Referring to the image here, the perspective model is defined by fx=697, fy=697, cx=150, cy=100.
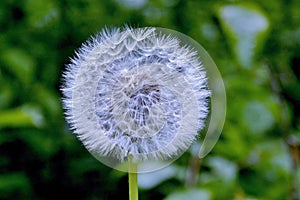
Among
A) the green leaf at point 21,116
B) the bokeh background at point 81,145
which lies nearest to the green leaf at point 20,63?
the bokeh background at point 81,145

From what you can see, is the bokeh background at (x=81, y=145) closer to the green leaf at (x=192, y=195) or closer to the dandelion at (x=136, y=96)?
the green leaf at (x=192, y=195)

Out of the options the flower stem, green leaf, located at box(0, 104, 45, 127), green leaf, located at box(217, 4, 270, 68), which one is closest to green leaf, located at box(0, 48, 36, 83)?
green leaf, located at box(0, 104, 45, 127)

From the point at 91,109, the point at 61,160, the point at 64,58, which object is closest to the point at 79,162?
the point at 61,160

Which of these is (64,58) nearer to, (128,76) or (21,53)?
(21,53)

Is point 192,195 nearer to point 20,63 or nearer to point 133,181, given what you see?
point 20,63

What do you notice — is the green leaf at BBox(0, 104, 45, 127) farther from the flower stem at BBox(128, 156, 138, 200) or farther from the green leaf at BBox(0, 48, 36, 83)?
the flower stem at BBox(128, 156, 138, 200)

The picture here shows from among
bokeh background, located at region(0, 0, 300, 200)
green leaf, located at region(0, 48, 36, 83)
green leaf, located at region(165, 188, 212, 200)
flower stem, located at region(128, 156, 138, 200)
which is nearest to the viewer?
flower stem, located at region(128, 156, 138, 200)
